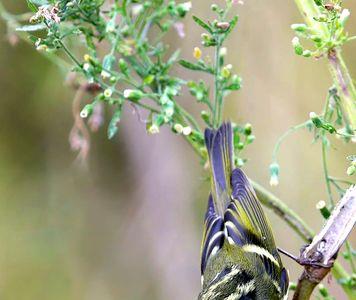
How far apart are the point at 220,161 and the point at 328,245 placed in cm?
92

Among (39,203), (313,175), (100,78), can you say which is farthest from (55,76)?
(100,78)

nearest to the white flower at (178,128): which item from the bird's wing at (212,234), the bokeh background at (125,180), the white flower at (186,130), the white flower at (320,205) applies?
the white flower at (186,130)

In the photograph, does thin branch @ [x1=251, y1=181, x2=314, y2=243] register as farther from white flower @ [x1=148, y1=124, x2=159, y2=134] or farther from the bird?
white flower @ [x1=148, y1=124, x2=159, y2=134]

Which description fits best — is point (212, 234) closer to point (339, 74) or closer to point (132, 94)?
point (132, 94)

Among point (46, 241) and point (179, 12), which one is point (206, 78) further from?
point (179, 12)

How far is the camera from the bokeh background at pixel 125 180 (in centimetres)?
422

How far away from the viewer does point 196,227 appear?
4648mm

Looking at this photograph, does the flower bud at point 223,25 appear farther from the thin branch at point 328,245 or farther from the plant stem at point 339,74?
the thin branch at point 328,245

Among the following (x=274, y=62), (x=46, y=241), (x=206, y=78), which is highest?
(x=274, y=62)

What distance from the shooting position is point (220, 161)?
2574mm

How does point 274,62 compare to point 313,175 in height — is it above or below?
above

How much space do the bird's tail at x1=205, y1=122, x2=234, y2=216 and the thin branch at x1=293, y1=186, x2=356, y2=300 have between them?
0.73 meters

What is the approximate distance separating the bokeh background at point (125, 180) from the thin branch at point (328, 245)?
2.46 metres

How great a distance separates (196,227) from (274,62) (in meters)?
1.17
